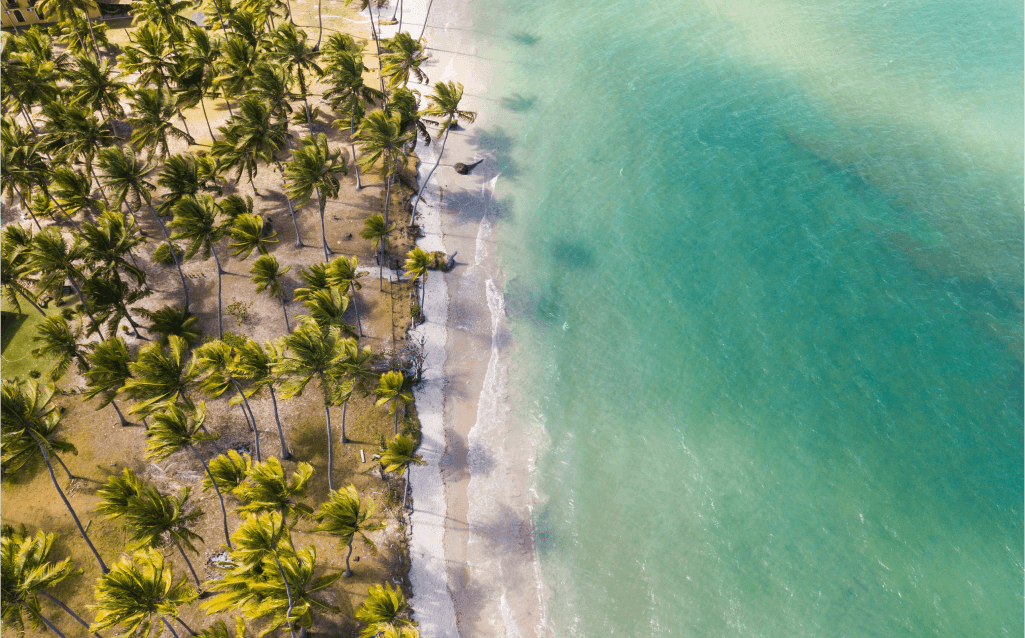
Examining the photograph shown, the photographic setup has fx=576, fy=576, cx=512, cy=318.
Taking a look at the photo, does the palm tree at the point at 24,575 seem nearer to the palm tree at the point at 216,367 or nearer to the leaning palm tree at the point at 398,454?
the palm tree at the point at 216,367

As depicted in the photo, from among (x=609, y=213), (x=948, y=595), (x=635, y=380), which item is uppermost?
(x=609, y=213)

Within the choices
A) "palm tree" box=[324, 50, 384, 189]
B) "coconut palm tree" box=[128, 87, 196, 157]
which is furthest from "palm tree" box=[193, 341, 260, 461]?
"palm tree" box=[324, 50, 384, 189]

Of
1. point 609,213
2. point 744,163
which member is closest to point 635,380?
point 609,213

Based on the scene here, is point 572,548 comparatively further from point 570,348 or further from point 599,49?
point 599,49

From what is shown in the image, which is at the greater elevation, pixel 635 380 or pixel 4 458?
pixel 4 458

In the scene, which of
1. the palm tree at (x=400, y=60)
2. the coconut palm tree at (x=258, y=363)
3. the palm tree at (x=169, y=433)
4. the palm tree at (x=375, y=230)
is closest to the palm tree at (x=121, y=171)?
the coconut palm tree at (x=258, y=363)

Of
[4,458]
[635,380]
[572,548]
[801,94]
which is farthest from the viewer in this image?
[801,94]

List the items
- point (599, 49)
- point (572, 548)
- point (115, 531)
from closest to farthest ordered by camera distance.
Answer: point (115, 531), point (572, 548), point (599, 49)
